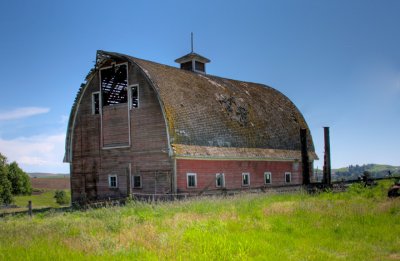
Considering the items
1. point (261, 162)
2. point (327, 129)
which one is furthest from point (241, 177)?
point (327, 129)

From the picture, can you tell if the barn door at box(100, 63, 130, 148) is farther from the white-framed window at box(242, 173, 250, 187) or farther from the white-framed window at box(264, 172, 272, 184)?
the white-framed window at box(264, 172, 272, 184)

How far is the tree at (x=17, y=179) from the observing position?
221 feet

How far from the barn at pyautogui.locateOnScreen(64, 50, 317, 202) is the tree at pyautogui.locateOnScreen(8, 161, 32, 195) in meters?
41.4

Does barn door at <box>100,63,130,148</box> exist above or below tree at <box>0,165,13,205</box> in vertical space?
above

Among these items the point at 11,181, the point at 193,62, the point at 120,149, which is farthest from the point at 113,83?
the point at 11,181

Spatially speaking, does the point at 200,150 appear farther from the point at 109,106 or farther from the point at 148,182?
the point at 109,106

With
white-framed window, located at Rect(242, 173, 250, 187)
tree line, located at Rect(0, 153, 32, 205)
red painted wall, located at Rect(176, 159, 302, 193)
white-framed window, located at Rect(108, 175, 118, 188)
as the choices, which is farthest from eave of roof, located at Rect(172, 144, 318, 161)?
tree line, located at Rect(0, 153, 32, 205)

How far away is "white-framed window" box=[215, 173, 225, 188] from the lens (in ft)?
93.9

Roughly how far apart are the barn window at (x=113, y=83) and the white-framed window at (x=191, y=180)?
779 cm

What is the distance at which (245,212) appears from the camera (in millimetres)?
17047

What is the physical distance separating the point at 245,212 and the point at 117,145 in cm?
1334

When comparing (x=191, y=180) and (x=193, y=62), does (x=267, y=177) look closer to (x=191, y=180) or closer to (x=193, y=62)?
(x=191, y=180)

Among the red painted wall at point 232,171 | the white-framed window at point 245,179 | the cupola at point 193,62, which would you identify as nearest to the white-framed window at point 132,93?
the red painted wall at point 232,171

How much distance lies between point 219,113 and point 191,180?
6.29 m
